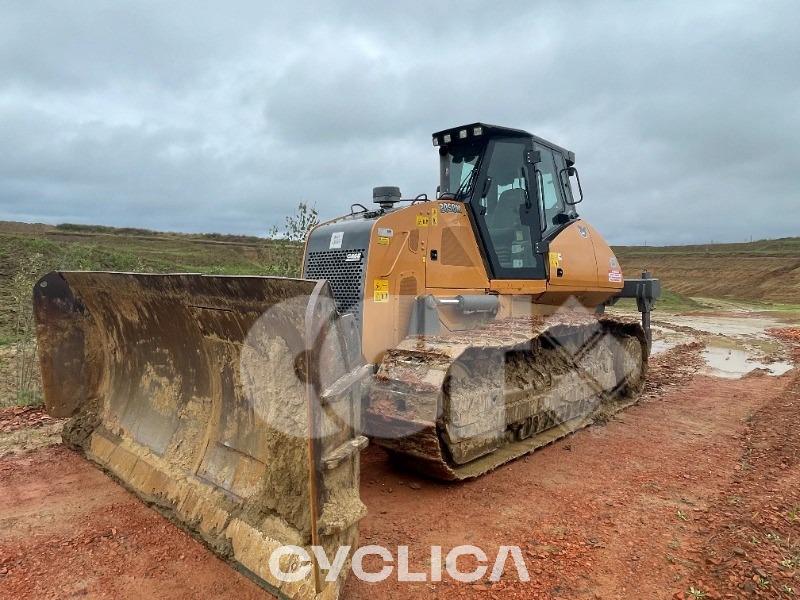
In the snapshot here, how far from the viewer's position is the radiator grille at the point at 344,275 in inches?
204

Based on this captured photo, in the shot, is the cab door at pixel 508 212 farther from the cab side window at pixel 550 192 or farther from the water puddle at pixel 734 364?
the water puddle at pixel 734 364

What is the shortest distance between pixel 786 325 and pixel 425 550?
70.5 feet

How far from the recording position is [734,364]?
11.4m

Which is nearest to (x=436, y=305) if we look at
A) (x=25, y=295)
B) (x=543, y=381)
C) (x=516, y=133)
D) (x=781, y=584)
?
(x=543, y=381)

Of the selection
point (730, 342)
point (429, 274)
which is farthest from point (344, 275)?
point (730, 342)

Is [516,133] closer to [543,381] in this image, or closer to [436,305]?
[436,305]

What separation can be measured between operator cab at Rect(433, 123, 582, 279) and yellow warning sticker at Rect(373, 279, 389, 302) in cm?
130

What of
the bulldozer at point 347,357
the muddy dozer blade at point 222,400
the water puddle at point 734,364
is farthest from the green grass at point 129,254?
the water puddle at point 734,364

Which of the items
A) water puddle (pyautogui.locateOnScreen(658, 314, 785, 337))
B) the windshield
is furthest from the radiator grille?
water puddle (pyautogui.locateOnScreen(658, 314, 785, 337))

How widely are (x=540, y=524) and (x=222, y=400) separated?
2.28 metres

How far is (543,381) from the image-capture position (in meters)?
6.10

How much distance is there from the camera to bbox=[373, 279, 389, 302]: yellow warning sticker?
17.0 ft

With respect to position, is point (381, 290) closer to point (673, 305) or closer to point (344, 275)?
point (344, 275)

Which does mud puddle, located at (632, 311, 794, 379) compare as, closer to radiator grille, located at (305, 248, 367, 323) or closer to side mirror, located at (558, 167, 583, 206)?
side mirror, located at (558, 167, 583, 206)
